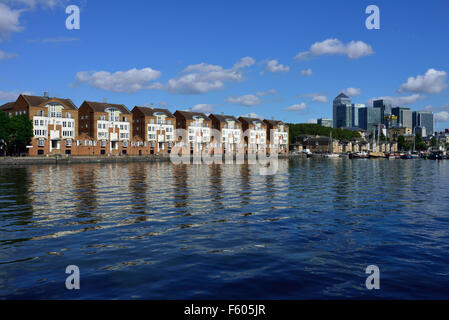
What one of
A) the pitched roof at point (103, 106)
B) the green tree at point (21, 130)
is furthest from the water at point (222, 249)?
the pitched roof at point (103, 106)

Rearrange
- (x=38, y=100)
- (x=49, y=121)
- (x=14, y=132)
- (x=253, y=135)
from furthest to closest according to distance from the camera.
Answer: (x=253, y=135) < (x=38, y=100) < (x=49, y=121) < (x=14, y=132)

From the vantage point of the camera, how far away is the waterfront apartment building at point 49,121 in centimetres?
9794

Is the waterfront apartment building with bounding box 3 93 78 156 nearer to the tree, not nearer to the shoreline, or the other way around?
the tree

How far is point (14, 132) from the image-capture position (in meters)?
90.7

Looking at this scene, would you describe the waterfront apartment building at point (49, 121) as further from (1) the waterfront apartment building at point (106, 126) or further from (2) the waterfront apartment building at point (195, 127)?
(2) the waterfront apartment building at point (195, 127)

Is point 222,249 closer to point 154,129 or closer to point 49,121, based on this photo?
point 49,121

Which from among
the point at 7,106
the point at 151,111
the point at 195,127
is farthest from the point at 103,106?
the point at 195,127

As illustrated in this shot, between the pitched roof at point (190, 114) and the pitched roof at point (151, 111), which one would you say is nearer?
the pitched roof at point (151, 111)

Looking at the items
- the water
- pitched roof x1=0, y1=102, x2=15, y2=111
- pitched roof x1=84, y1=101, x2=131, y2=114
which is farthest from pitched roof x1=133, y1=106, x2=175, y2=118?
the water

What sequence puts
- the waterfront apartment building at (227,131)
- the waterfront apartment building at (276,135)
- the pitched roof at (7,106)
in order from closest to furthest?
the pitched roof at (7,106) → the waterfront apartment building at (227,131) → the waterfront apartment building at (276,135)

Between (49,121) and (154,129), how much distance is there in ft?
122

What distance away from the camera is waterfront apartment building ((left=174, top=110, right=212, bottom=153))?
460 ft

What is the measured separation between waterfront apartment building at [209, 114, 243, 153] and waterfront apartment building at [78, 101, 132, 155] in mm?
42341

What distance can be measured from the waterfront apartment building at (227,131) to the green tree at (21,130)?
74.2 meters
